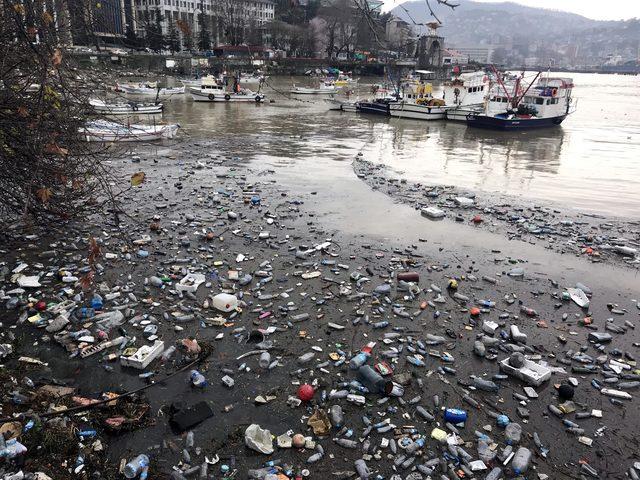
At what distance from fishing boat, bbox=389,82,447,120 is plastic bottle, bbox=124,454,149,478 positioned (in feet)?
95.7

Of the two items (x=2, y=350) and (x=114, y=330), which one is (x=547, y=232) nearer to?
(x=114, y=330)

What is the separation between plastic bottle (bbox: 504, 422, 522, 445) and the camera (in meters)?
3.66

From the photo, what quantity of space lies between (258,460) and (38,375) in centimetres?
236

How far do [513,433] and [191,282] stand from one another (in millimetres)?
4126

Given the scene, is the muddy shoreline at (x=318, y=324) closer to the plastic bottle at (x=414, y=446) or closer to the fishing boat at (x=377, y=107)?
the plastic bottle at (x=414, y=446)

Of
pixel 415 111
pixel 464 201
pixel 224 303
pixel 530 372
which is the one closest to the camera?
pixel 530 372

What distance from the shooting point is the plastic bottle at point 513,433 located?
12.0 feet

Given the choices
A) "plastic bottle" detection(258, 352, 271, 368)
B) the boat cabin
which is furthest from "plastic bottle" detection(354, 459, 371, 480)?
the boat cabin

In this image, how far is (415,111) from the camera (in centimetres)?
2981

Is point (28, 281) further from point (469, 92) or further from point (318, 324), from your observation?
point (469, 92)

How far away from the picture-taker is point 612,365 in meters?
4.68

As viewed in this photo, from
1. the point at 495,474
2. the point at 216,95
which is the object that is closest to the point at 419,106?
the point at 216,95

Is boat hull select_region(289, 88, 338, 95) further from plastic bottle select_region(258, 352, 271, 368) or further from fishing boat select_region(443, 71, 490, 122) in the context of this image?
plastic bottle select_region(258, 352, 271, 368)

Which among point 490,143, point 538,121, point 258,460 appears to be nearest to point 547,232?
point 258,460
